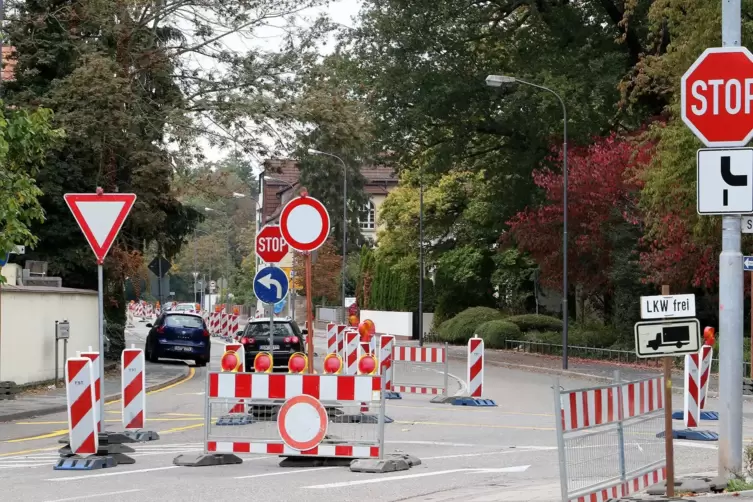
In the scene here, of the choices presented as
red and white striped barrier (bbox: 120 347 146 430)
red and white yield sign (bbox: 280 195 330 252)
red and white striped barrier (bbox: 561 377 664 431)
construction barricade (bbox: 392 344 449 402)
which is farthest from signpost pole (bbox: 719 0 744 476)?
construction barricade (bbox: 392 344 449 402)

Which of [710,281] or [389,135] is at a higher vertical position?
[389,135]

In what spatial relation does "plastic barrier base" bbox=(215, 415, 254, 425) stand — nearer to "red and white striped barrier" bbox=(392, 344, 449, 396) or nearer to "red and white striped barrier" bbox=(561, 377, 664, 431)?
"red and white striped barrier" bbox=(561, 377, 664, 431)

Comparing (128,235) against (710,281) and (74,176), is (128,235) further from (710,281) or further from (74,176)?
(710,281)

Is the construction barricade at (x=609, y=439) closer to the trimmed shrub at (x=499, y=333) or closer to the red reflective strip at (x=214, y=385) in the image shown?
the red reflective strip at (x=214, y=385)

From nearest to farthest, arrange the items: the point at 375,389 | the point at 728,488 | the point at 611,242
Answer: the point at 728,488 < the point at 375,389 < the point at 611,242

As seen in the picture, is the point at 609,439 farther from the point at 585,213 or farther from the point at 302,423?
the point at 585,213

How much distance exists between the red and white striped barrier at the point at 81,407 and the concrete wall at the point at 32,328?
12.6 meters

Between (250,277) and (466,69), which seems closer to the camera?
(466,69)

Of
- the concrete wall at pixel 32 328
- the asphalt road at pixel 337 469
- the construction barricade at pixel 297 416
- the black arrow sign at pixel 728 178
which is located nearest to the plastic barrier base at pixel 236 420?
the construction barricade at pixel 297 416

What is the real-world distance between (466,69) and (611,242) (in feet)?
27.7

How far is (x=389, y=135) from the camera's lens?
151 feet

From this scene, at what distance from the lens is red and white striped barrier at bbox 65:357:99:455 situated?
46.2 ft

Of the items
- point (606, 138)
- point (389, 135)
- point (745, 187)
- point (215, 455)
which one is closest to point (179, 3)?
point (389, 135)

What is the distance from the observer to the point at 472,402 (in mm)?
24188
